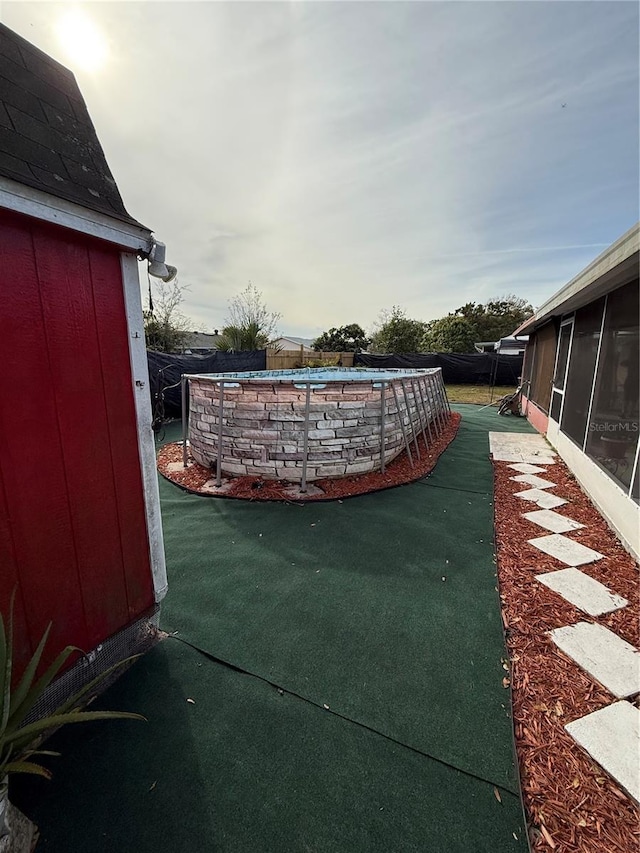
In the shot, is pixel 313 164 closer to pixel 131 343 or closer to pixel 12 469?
pixel 131 343

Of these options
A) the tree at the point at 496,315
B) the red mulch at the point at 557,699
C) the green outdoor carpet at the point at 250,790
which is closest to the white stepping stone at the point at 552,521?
the red mulch at the point at 557,699

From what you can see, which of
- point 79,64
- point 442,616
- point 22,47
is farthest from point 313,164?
point 442,616

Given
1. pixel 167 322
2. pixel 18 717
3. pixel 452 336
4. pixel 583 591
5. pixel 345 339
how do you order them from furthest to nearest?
pixel 345 339 < pixel 452 336 < pixel 167 322 < pixel 583 591 < pixel 18 717

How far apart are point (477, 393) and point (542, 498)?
33.7 feet

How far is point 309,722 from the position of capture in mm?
1416

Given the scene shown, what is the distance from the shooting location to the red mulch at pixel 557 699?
1058 mm

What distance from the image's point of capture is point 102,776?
4.02 ft

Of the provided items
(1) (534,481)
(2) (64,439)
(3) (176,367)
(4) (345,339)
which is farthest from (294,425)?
(4) (345,339)

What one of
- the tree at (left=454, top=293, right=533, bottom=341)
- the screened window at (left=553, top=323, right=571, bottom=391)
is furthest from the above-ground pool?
the tree at (left=454, top=293, right=533, bottom=341)

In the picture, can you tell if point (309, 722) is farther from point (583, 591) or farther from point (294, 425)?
point (294, 425)

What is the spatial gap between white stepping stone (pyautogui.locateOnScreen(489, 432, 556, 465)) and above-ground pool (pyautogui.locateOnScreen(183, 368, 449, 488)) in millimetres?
2234

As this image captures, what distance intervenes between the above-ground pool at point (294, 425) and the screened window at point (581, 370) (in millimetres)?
2291

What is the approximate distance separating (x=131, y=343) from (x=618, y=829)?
8.42 ft

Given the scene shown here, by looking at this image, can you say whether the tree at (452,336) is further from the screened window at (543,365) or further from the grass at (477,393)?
the screened window at (543,365)
